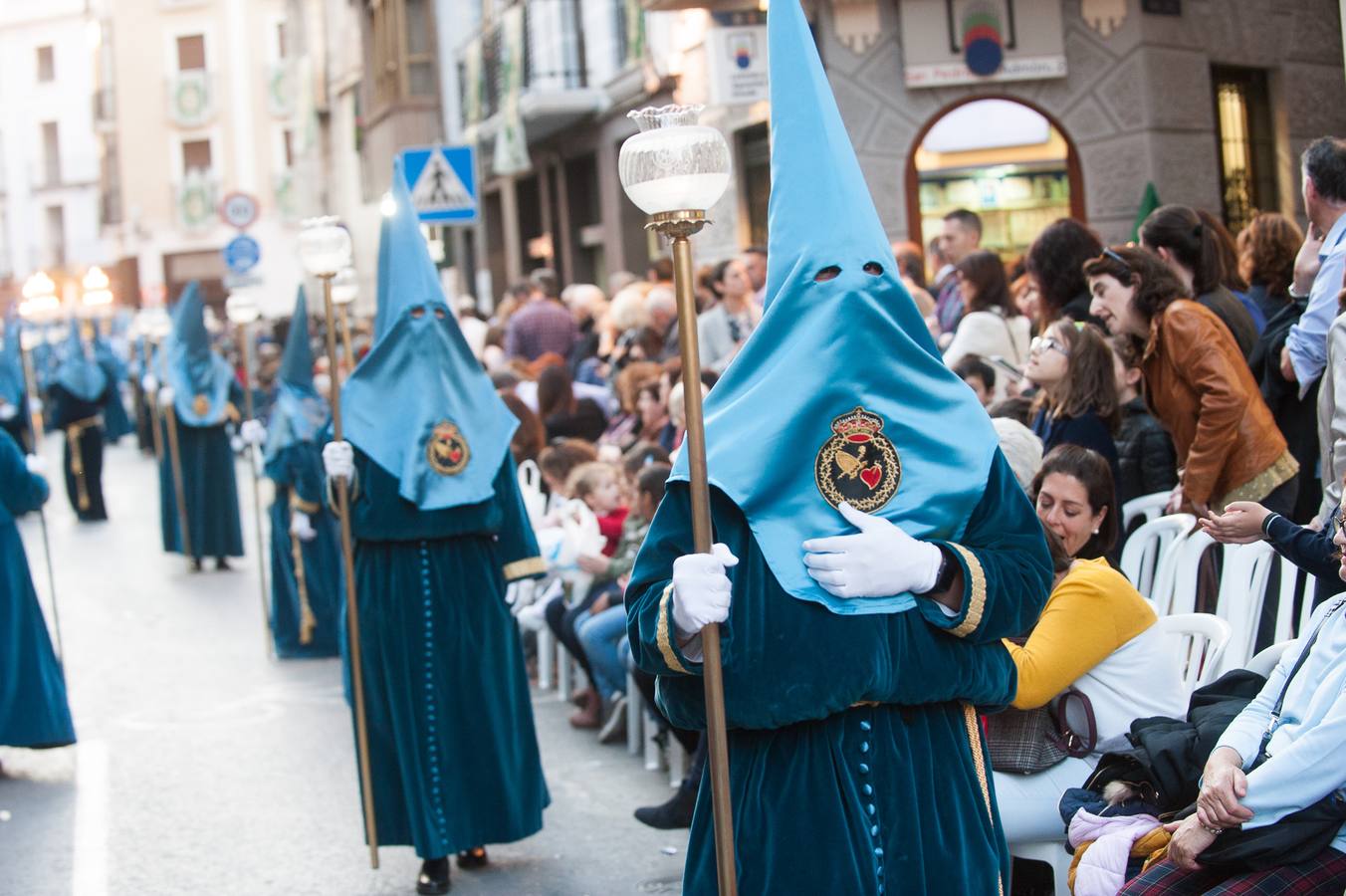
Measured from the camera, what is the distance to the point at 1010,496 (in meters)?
3.48

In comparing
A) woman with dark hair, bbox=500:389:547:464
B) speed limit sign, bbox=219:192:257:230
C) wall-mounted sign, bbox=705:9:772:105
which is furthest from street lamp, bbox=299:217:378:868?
speed limit sign, bbox=219:192:257:230

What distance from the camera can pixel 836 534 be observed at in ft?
11.0

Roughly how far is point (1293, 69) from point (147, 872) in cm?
1102

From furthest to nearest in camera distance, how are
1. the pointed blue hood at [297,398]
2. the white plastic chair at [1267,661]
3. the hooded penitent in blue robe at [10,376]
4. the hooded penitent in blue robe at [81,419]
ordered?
the hooded penitent in blue robe at [81,419] → the hooded penitent in blue robe at [10,376] → the pointed blue hood at [297,398] → the white plastic chair at [1267,661]

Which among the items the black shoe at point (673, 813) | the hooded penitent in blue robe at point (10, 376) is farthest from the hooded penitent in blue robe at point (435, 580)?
the hooded penitent in blue robe at point (10, 376)

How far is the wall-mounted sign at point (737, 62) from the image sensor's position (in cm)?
1398

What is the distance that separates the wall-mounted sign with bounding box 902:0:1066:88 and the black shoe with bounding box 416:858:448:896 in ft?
30.3

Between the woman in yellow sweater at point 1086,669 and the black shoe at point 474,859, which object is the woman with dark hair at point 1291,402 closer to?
the woman in yellow sweater at point 1086,669

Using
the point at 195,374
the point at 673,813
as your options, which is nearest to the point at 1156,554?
the point at 673,813

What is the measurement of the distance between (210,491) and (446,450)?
10.4m

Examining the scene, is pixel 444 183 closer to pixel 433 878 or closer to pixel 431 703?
pixel 431 703

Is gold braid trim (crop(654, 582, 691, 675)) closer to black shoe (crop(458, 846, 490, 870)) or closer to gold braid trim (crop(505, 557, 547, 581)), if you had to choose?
gold braid trim (crop(505, 557, 547, 581))

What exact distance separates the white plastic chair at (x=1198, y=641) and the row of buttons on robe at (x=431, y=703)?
255 centimetres

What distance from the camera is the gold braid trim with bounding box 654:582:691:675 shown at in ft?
11.0
